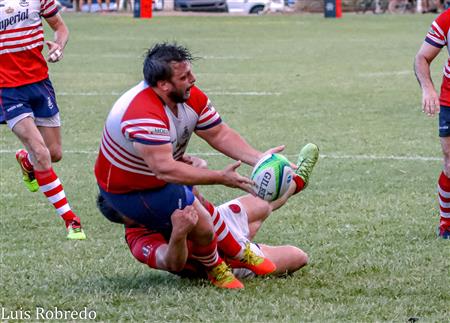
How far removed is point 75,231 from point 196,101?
2.11 metres

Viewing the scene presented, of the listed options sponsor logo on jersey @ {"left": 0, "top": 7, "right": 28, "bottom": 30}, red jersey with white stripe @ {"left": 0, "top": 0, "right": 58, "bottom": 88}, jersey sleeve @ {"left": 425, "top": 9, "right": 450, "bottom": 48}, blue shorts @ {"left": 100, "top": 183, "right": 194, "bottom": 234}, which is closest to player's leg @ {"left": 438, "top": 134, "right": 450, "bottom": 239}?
jersey sleeve @ {"left": 425, "top": 9, "right": 450, "bottom": 48}

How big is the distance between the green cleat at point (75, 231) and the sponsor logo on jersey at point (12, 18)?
5.39ft

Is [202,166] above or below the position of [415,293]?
above

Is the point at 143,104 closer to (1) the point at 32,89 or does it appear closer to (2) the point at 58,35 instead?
(1) the point at 32,89

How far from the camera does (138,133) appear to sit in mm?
6043

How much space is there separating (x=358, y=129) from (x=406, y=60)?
976 cm

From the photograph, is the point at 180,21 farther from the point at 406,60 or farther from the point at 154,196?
the point at 154,196

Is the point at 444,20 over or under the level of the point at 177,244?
over

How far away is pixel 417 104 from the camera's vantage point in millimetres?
15961

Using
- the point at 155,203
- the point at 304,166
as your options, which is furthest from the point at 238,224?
the point at 155,203

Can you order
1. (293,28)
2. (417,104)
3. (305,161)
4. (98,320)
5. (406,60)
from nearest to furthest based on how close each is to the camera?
1. (98,320)
2. (305,161)
3. (417,104)
4. (406,60)
5. (293,28)

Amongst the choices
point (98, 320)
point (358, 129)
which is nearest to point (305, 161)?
point (98, 320)

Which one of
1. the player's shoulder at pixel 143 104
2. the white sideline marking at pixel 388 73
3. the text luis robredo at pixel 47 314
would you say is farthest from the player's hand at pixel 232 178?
the white sideline marking at pixel 388 73

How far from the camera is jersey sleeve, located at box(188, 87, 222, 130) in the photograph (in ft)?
21.3
